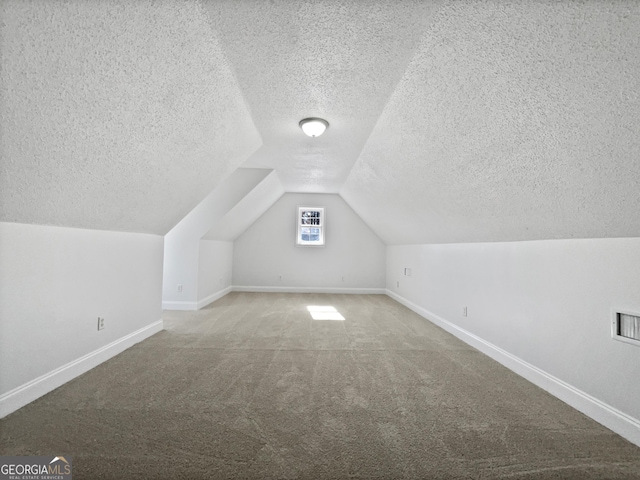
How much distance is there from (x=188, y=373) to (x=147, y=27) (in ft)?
7.50

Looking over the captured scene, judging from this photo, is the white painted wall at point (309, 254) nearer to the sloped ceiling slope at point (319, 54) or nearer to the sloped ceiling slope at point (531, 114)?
Answer: the sloped ceiling slope at point (319, 54)

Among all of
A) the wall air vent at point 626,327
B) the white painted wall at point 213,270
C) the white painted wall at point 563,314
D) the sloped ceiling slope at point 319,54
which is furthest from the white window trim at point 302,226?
the wall air vent at point 626,327

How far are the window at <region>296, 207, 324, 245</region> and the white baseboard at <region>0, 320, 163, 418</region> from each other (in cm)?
436

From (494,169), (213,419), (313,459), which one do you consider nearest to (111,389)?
(213,419)

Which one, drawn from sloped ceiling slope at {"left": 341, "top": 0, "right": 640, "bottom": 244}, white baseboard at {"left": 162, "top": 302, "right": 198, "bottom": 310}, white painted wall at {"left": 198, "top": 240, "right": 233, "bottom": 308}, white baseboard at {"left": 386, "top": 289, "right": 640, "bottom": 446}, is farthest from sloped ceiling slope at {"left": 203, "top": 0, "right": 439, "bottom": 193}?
white baseboard at {"left": 162, "top": 302, "right": 198, "bottom": 310}

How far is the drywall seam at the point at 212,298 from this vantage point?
4813 millimetres

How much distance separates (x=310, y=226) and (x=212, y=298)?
275cm

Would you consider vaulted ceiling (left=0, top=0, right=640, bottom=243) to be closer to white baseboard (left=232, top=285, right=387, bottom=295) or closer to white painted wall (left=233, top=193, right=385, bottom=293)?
white painted wall (left=233, top=193, right=385, bottom=293)

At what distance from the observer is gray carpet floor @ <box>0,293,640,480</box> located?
1.36 meters

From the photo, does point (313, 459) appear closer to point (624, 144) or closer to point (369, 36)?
point (624, 144)

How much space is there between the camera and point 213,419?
67.2 inches

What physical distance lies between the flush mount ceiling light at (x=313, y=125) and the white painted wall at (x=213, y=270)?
2914 millimetres

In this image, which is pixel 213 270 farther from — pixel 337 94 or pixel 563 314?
pixel 563 314

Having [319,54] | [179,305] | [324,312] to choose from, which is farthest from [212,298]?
[319,54]
